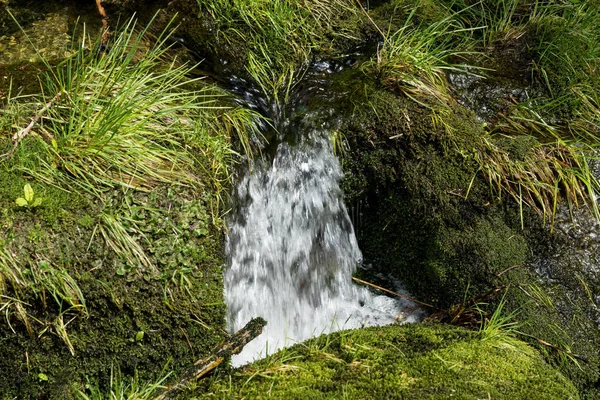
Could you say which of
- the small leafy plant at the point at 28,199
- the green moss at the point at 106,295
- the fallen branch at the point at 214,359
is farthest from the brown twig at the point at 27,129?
the fallen branch at the point at 214,359

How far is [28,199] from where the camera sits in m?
3.00

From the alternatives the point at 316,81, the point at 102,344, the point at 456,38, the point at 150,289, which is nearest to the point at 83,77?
the point at 150,289

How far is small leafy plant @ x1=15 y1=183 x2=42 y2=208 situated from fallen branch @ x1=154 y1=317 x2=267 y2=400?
1.15 metres

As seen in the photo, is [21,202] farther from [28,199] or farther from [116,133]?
[116,133]

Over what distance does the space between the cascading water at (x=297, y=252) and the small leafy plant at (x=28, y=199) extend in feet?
4.12

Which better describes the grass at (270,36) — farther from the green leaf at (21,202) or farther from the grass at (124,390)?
the grass at (124,390)

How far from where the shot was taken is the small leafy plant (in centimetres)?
299

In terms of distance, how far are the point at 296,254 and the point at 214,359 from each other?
139cm

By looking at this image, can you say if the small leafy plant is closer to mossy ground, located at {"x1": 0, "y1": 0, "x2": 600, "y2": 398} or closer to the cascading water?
mossy ground, located at {"x1": 0, "y1": 0, "x2": 600, "y2": 398}

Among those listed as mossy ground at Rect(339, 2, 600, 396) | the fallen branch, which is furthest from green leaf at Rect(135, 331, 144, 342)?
mossy ground at Rect(339, 2, 600, 396)

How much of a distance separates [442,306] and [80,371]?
2.37 meters

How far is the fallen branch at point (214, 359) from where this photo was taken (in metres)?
2.75

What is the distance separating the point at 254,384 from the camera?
108 inches

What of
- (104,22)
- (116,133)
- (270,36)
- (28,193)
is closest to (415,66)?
(270,36)
